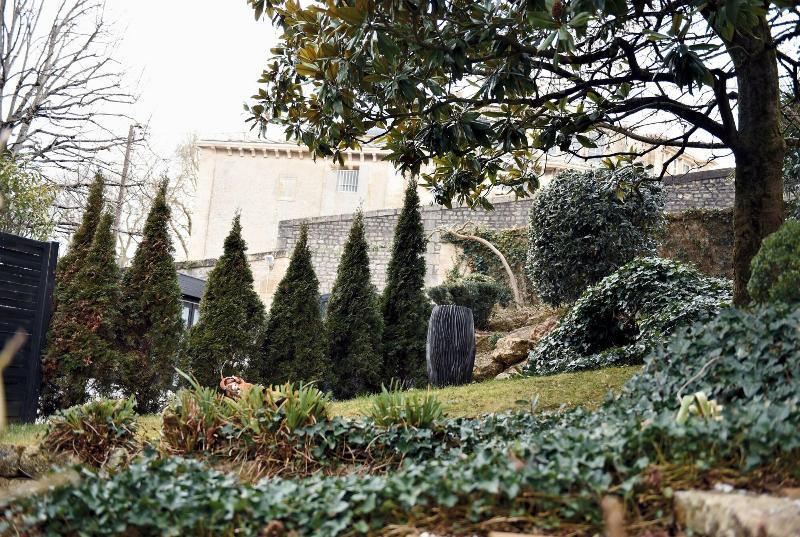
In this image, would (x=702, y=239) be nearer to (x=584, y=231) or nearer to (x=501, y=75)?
(x=584, y=231)

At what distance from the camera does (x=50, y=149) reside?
41.8ft

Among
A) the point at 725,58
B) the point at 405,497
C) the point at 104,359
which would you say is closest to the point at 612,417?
the point at 405,497

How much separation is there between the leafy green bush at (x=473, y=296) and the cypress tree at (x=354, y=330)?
133 inches

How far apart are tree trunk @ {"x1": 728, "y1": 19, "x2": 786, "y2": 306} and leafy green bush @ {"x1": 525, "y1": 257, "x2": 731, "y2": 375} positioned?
64.5 inches

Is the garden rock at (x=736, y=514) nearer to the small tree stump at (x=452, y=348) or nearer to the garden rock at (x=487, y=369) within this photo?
the small tree stump at (x=452, y=348)

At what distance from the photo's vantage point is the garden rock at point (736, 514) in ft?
7.20

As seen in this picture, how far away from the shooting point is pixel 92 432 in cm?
465

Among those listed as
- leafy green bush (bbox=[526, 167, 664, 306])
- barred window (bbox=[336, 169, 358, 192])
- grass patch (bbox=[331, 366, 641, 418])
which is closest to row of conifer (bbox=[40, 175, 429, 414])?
leafy green bush (bbox=[526, 167, 664, 306])

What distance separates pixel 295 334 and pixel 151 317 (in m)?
1.84

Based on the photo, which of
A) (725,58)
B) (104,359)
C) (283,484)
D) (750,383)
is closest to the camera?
(283,484)

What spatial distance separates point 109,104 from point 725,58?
10752 millimetres

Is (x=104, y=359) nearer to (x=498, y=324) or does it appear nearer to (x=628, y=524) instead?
(x=628, y=524)

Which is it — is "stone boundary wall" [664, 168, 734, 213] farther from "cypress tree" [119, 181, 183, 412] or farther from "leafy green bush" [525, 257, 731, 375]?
"cypress tree" [119, 181, 183, 412]

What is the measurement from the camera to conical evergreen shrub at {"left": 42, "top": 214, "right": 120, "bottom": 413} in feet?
24.4
